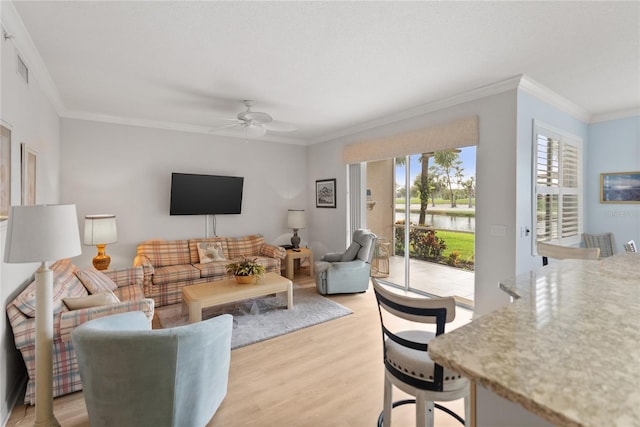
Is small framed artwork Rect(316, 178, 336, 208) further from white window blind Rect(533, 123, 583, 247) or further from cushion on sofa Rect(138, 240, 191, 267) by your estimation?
white window blind Rect(533, 123, 583, 247)

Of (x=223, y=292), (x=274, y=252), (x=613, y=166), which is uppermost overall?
(x=613, y=166)

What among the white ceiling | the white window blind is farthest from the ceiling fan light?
the white window blind

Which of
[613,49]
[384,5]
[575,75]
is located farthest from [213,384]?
[575,75]

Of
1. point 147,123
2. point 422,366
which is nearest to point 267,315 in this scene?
point 422,366

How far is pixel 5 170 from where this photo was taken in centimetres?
200

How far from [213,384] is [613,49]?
3988 mm

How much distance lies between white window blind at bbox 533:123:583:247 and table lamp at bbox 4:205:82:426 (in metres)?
4.16

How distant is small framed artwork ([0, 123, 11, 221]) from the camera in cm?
194

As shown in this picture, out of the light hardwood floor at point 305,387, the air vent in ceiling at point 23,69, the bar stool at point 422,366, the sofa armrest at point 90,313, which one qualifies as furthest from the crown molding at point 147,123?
the bar stool at point 422,366

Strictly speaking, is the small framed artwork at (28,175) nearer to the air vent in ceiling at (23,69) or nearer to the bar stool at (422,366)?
the air vent in ceiling at (23,69)

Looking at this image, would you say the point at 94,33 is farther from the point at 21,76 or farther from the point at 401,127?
the point at 401,127

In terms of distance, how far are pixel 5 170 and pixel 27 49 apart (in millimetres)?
1071

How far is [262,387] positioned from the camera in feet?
7.48

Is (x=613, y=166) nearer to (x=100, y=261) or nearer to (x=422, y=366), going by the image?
(x=422, y=366)
